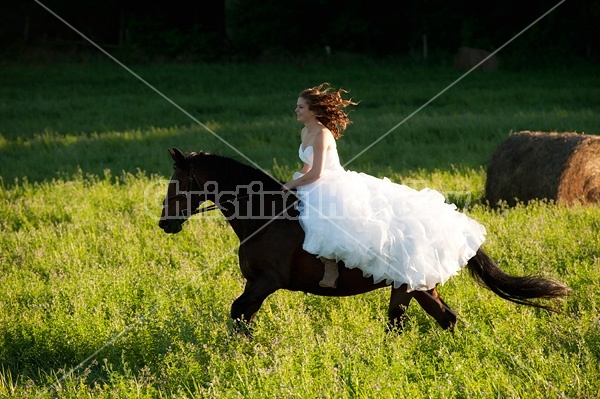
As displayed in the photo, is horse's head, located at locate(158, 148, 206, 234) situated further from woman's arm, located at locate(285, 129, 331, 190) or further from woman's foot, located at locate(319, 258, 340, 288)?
woman's foot, located at locate(319, 258, 340, 288)

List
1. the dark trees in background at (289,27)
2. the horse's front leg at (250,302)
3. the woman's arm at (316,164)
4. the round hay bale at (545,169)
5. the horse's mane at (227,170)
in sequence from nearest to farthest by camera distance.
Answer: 1. the horse's front leg at (250,302)
2. the woman's arm at (316,164)
3. the horse's mane at (227,170)
4. the round hay bale at (545,169)
5. the dark trees in background at (289,27)

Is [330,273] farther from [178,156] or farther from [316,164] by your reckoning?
[178,156]

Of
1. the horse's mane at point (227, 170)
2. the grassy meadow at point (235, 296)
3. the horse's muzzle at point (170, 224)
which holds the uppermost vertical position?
the horse's mane at point (227, 170)

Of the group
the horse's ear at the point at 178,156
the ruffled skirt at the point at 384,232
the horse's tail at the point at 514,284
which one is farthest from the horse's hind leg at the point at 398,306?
the horse's ear at the point at 178,156

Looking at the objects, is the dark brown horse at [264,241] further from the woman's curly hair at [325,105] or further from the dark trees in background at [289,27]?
the dark trees in background at [289,27]

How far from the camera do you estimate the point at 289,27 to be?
39.4 meters

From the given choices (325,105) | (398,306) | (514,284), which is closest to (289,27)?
(325,105)

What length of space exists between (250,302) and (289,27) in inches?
1371

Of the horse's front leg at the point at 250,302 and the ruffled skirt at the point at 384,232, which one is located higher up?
the ruffled skirt at the point at 384,232

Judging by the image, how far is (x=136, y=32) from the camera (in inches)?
1594

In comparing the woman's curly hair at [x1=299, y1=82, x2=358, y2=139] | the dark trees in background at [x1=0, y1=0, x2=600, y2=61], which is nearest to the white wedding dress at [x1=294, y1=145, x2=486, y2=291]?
the woman's curly hair at [x1=299, y1=82, x2=358, y2=139]

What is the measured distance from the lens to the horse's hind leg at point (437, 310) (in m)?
6.34

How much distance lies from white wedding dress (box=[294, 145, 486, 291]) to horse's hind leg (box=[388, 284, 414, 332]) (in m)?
0.14

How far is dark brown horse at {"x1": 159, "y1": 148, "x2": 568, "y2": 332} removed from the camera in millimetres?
6117
